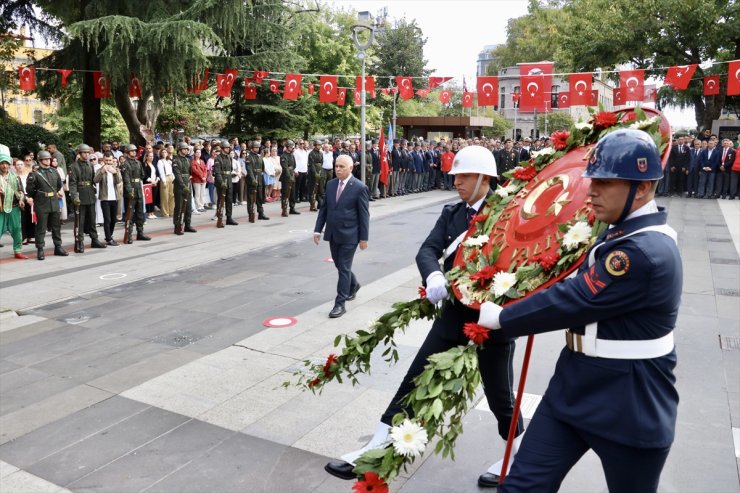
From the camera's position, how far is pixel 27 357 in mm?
6344

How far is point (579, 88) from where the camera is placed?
66.5 feet

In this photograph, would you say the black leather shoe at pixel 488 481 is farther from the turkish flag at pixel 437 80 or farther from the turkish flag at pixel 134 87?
the turkish flag at pixel 437 80

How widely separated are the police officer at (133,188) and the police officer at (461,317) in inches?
420

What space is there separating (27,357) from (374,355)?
3.56m

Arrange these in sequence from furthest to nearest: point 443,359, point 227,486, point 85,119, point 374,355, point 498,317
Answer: point 85,119 → point 374,355 → point 227,486 → point 443,359 → point 498,317

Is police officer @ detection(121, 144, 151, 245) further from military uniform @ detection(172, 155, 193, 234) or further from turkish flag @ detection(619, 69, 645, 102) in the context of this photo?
turkish flag @ detection(619, 69, 645, 102)

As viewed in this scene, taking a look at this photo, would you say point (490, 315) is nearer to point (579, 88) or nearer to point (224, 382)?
point (224, 382)

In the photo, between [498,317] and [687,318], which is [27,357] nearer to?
[498,317]

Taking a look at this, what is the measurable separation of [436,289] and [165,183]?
1474 centimetres

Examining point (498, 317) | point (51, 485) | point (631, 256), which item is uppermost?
point (631, 256)

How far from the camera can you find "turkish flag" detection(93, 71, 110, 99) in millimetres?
17075

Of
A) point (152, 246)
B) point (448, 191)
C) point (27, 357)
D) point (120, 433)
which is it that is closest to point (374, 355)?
point (120, 433)

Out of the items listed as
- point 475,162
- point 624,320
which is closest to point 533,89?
point 475,162

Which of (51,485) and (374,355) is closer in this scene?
(51,485)
